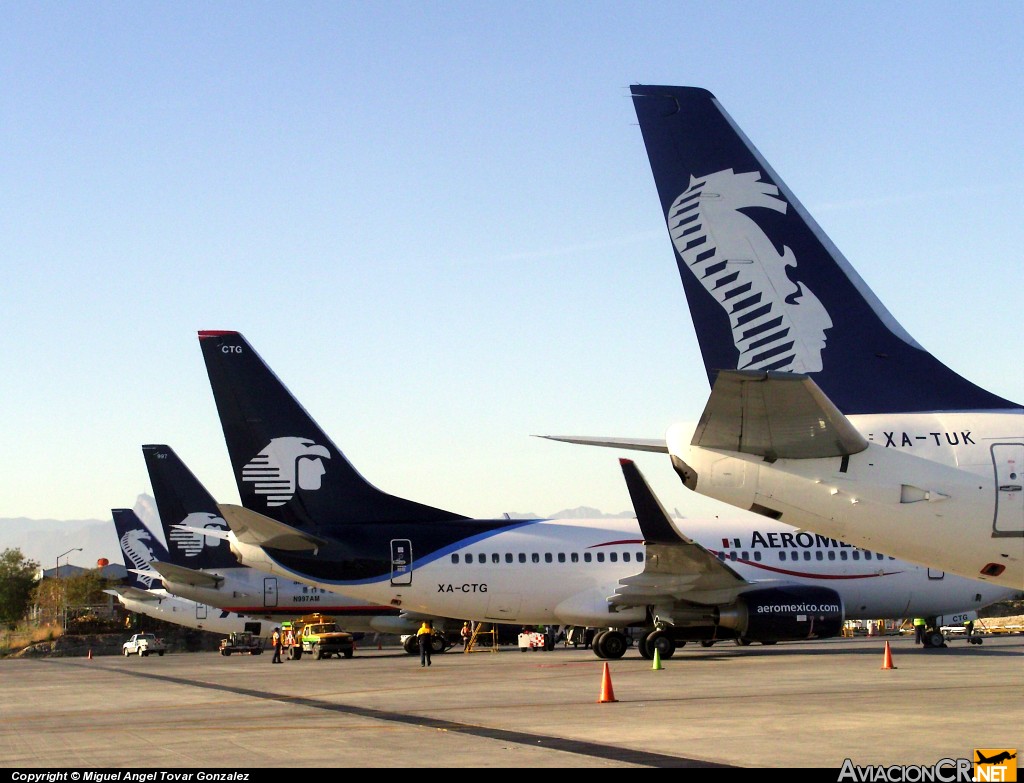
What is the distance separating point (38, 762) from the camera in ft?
36.6

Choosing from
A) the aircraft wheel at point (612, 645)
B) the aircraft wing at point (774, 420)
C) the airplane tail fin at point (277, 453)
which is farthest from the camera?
the aircraft wheel at point (612, 645)

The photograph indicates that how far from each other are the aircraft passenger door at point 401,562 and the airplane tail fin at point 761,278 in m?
18.7

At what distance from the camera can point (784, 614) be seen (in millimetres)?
26984

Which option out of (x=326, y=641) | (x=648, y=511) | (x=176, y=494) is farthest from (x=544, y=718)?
(x=176, y=494)

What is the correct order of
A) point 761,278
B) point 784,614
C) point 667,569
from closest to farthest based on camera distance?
point 761,278
point 784,614
point 667,569

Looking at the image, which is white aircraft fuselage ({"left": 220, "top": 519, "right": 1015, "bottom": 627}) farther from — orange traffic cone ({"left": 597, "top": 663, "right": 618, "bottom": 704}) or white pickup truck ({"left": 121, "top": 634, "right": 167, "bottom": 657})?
white pickup truck ({"left": 121, "top": 634, "right": 167, "bottom": 657})

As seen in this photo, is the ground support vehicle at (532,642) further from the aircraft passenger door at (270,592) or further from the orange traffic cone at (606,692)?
the orange traffic cone at (606,692)

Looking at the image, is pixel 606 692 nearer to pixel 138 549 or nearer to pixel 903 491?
pixel 903 491

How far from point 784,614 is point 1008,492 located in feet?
56.8

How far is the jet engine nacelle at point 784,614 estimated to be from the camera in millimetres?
26969

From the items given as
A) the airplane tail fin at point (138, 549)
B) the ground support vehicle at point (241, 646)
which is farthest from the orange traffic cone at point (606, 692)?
the airplane tail fin at point (138, 549)

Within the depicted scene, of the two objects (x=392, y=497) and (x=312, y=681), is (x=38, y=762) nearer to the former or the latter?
(x=312, y=681)

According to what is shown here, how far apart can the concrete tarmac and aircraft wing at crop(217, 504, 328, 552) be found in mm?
3308

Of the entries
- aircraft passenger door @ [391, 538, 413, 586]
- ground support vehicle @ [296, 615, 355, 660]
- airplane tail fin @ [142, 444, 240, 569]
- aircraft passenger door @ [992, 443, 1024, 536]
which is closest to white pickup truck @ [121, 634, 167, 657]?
airplane tail fin @ [142, 444, 240, 569]
